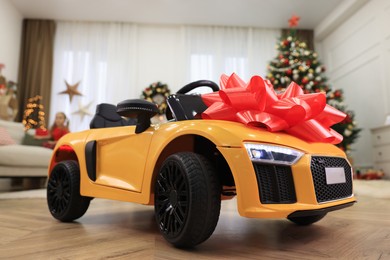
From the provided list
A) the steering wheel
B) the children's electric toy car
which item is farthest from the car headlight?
the steering wheel

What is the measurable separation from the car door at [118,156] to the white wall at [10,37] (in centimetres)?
516

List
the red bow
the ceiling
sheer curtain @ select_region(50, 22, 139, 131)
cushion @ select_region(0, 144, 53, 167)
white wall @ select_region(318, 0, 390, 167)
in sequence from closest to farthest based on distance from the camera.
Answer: the red bow
cushion @ select_region(0, 144, 53, 167)
white wall @ select_region(318, 0, 390, 167)
the ceiling
sheer curtain @ select_region(50, 22, 139, 131)

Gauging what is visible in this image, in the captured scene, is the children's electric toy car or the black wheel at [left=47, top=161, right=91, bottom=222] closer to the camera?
the children's electric toy car

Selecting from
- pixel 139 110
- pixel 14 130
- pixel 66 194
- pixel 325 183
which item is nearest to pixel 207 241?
pixel 325 183

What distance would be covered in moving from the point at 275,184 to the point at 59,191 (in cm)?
121

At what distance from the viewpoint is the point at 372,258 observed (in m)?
0.96

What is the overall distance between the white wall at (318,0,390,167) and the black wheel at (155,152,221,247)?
4959 mm

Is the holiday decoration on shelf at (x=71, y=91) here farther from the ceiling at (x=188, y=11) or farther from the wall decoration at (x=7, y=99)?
the ceiling at (x=188, y=11)

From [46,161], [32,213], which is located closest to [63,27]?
[46,161]

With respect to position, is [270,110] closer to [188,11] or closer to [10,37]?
[188,11]

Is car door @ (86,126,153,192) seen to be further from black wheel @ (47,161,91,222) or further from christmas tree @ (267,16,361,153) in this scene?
christmas tree @ (267,16,361,153)

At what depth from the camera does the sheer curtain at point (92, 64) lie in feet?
21.1

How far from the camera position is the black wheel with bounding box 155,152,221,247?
100 centimetres

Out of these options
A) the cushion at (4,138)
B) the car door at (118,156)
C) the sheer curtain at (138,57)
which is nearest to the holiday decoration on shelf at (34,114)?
the sheer curtain at (138,57)
